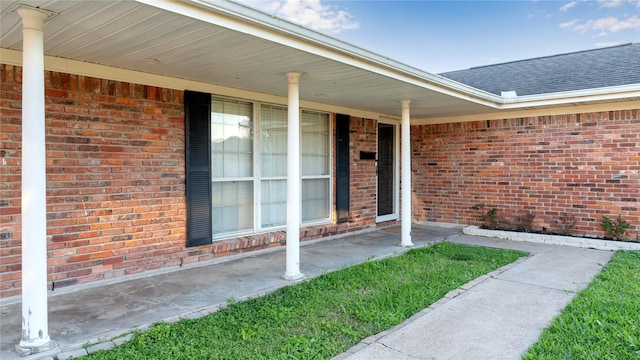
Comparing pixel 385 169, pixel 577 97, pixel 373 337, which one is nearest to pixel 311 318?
pixel 373 337

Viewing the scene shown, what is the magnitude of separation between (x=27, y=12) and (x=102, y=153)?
1.88 meters

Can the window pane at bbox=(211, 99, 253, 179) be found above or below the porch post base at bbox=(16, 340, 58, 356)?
above

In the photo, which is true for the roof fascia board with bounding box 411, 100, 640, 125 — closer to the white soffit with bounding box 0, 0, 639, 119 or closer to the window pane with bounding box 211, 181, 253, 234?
the white soffit with bounding box 0, 0, 639, 119

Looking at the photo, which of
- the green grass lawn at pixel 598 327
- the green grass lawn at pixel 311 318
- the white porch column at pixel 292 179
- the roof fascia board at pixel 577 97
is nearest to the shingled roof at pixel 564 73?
the roof fascia board at pixel 577 97

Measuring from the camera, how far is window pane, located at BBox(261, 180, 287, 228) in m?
6.10

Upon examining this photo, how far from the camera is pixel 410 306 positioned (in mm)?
3775

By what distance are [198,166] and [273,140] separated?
1459 mm

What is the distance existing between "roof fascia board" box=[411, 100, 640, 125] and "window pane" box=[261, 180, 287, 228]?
14.0 ft

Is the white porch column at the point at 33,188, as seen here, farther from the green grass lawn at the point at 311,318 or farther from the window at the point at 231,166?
the window at the point at 231,166

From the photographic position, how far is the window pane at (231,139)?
5.46 m

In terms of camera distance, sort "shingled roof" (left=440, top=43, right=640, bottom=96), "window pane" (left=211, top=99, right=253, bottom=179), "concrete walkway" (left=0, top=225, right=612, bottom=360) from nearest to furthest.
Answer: "concrete walkway" (left=0, top=225, right=612, bottom=360), "window pane" (left=211, top=99, right=253, bottom=179), "shingled roof" (left=440, top=43, right=640, bottom=96)

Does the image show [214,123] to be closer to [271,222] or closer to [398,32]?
[271,222]

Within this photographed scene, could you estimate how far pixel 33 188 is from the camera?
2.78 metres

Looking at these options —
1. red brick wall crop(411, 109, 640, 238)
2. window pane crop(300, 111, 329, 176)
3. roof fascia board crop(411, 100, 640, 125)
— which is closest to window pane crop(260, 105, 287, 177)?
window pane crop(300, 111, 329, 176)
